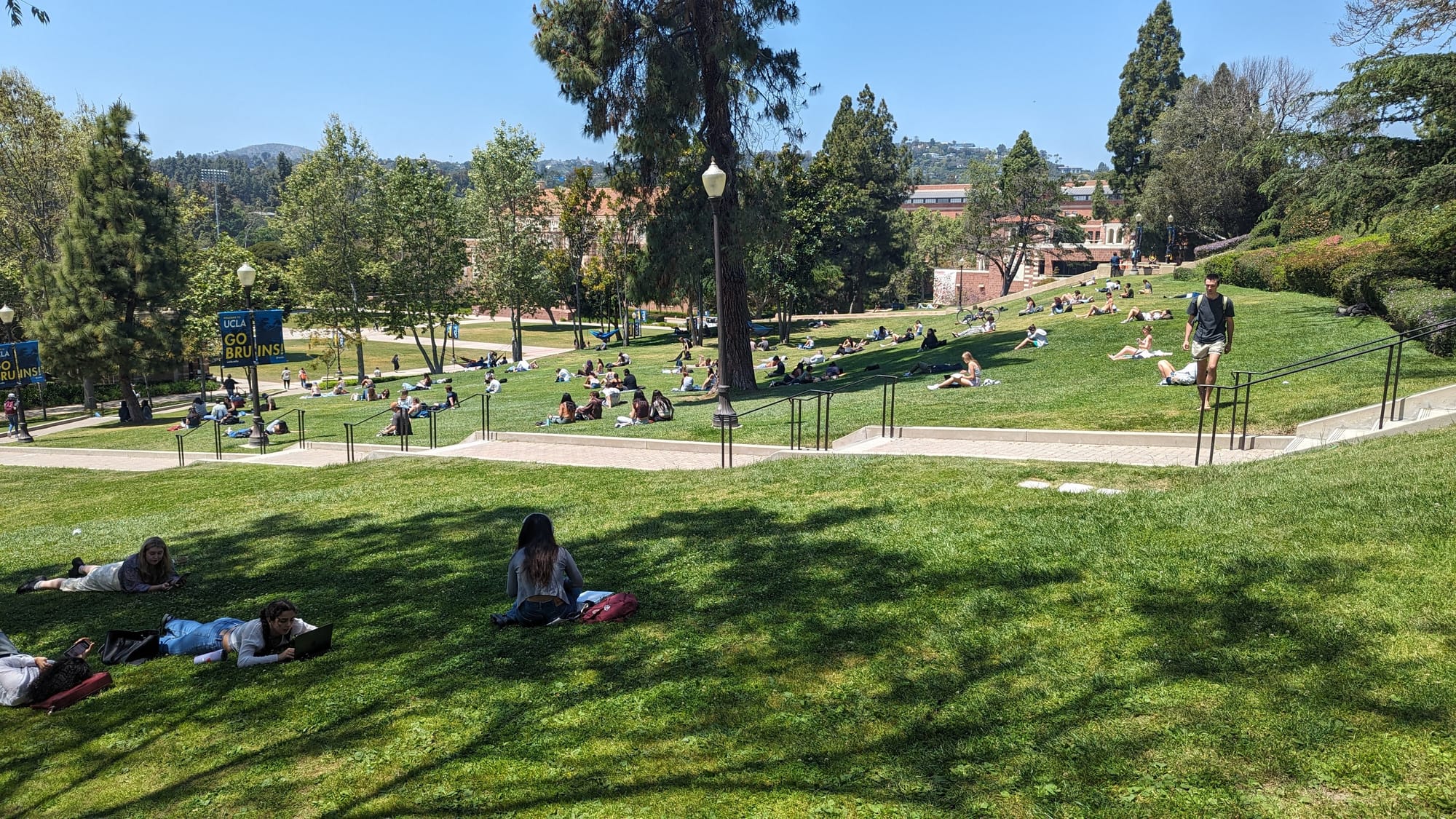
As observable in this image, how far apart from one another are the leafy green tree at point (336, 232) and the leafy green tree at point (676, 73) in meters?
26.2

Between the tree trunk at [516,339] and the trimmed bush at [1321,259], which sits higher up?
the trimmed bush at [1321,259]

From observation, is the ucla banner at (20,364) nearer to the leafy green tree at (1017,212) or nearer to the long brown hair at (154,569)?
the long brown hair at (154,569)

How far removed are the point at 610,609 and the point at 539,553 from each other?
0.67 meters

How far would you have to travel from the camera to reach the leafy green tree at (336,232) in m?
45.0

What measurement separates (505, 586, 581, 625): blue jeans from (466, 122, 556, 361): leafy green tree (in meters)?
42.9

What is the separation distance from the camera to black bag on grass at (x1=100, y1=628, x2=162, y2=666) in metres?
6.49

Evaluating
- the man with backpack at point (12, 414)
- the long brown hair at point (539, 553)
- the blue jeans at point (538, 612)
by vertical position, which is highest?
the long brown hair at point (539, 553)

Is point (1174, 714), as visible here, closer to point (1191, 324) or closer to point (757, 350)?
point (1191, 324)

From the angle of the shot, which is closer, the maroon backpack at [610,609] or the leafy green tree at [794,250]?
the maroon backpack at [610,609]

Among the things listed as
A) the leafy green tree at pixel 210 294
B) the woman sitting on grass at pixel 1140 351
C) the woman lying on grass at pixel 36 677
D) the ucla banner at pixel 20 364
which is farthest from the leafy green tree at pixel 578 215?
the woman lying on grass at pixel 36 677

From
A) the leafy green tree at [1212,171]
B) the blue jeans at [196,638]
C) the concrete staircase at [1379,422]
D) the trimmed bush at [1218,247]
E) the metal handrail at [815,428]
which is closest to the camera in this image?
the blue jeans at [196,638]

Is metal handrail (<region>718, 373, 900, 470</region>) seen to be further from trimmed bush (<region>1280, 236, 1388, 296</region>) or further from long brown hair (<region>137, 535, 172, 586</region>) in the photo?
trimmed bush (<region>1280, 236, 1388, 296</region>)

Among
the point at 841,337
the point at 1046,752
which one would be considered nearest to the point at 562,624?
the point at 1046,752

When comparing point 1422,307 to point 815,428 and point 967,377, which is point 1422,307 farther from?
point 815,428
